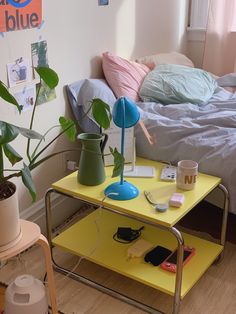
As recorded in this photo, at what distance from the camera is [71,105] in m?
2.21

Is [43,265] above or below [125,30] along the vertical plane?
A: below

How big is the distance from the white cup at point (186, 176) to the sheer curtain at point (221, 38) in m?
1.68

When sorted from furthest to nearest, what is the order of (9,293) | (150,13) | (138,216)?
1. (150,13)
2. (138,216)
3. (9,293)

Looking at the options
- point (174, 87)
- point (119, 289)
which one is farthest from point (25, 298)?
point (174, 87)

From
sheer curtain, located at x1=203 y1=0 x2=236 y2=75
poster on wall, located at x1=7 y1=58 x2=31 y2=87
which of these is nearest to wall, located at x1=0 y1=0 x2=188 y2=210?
poster on wall, located at x1=7 y1=58 x2=31 y2=87

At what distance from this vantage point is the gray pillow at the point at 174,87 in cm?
242

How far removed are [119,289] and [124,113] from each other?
0.77 m

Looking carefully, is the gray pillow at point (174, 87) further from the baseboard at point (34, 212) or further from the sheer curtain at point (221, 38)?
the baseboard at point (34, 212)

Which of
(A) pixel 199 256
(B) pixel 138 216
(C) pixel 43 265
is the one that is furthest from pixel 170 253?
Answer: (C) pixel 43 265

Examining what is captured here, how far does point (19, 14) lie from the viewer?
1803 mm

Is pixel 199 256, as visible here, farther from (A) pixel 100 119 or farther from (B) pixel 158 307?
(A) pixel 100 119

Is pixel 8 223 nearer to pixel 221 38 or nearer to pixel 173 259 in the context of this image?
pixel 173 259

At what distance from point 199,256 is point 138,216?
0.42 meters

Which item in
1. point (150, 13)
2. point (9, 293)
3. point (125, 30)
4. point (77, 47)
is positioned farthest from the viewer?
point (150, 13)
